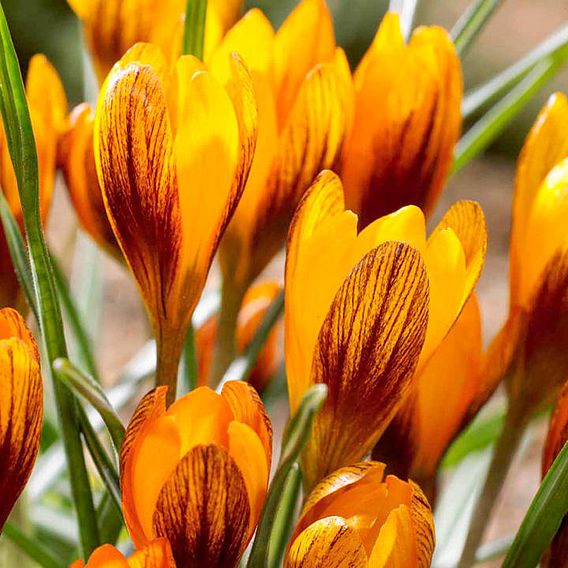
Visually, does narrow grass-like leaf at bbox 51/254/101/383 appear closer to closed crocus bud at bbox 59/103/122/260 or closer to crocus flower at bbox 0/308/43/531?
closed crocus bud at bbox 59/103/122/260

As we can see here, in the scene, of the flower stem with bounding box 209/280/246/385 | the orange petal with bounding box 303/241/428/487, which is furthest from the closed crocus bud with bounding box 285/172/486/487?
the flower stem with bounding box 209/280/246/385

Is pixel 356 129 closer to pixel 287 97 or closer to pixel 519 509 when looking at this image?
pixel 287 97

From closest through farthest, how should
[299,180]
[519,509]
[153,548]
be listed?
1. [153,548]
2. [299,180]
3. [519,509]

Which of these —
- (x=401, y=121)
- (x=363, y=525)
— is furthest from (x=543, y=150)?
(x=363, y=525)

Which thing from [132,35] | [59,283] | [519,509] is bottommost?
[519,509]

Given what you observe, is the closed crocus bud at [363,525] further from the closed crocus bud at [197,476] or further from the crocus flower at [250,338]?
the crocus flower at [250,338]

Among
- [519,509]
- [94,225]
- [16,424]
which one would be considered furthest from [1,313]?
[519,509]

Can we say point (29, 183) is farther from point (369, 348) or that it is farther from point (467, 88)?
point (467, 88)
